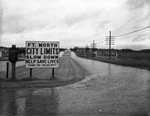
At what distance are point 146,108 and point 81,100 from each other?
7.37 ft

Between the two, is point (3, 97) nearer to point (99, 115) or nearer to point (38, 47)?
point (99, 115)

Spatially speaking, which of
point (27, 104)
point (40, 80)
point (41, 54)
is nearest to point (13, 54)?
point (41, 54)

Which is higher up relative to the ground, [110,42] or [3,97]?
[110,42]

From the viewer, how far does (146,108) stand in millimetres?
5254

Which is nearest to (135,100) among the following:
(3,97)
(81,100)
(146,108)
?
(146,108)

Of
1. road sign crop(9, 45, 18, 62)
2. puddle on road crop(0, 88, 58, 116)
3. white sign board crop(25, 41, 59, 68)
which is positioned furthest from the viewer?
white sign board crop(25, 41, 59, 68)

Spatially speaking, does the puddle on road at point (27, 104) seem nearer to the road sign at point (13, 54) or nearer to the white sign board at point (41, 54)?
the road sign at point (13, 54)

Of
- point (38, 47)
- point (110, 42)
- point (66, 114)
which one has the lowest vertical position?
point (66, 114)

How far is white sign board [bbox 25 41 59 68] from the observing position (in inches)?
474

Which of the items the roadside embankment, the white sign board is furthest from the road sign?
the roadside embankment

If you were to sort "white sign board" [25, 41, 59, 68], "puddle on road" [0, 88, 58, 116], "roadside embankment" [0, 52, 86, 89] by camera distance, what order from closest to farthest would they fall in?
"puddle on road" [0, 88, 58, 116] → "roadside embankment" [0, 52, 86, 89] → "white sign board" [25, 41, 59, 68]

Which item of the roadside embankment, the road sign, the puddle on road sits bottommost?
the puddle on road

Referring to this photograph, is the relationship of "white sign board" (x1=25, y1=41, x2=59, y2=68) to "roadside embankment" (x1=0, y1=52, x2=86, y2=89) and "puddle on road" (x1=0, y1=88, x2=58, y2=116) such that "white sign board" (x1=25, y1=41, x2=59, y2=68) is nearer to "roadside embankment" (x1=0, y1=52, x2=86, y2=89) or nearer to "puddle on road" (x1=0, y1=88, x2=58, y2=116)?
"roadside embankment" (x1=0, y1=52, x2=86, y2=89)

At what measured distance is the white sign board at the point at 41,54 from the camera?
39.5 feet
